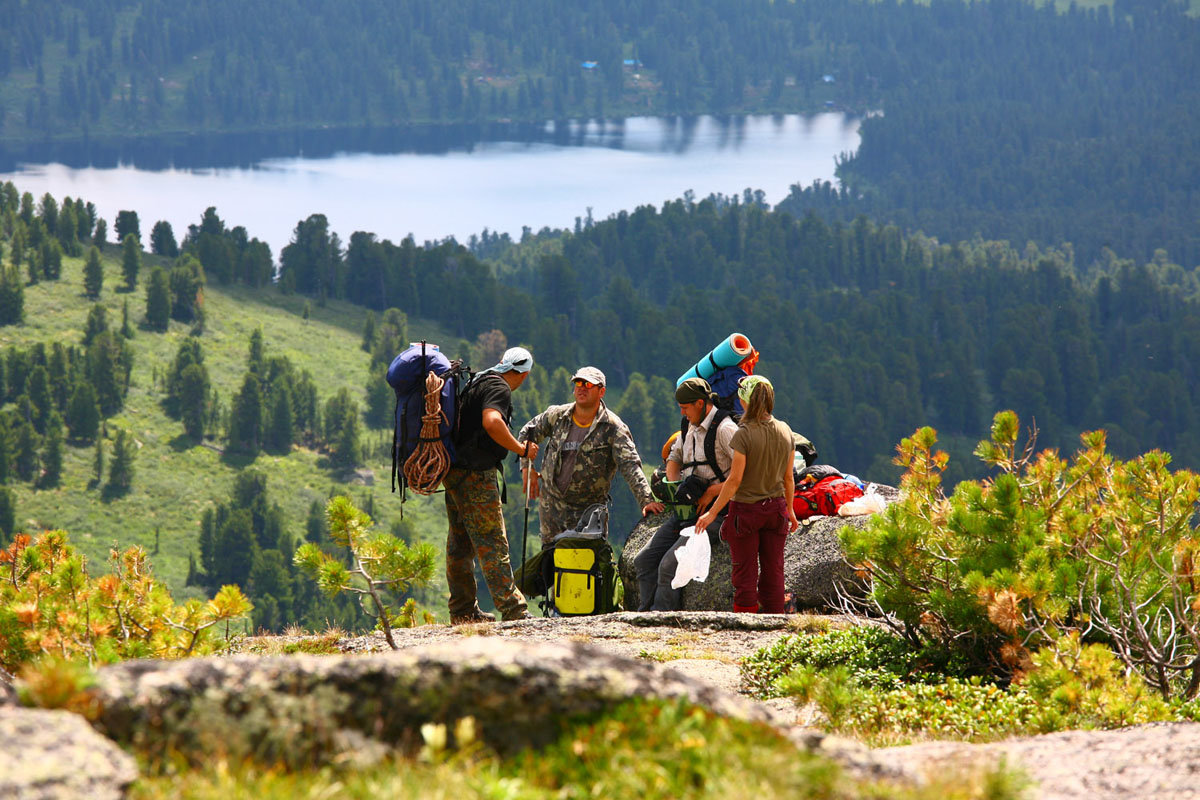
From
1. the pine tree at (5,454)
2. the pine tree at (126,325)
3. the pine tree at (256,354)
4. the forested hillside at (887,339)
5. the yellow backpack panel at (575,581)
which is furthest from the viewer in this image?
the forested hillside at (887,339)

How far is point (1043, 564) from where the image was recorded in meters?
5.98

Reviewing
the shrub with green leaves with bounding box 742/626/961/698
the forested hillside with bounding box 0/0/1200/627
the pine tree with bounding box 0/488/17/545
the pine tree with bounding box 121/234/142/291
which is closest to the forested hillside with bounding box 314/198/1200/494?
the forested hillside with bounding box 0/0/1200/627

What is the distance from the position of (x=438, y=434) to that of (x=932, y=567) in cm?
353

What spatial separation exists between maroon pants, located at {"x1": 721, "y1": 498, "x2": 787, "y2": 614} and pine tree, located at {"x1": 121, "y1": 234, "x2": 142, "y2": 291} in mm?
163773

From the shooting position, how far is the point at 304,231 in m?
181

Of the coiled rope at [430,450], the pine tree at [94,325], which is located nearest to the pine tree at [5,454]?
the pine tree at [94,325]

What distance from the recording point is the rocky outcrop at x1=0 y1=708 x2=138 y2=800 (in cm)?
283

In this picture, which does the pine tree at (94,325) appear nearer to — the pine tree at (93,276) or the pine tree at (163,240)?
Result: the pine tree at (93,276)

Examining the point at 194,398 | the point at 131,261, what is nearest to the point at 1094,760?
the point at 194,398

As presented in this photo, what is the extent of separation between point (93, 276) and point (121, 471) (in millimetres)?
39877

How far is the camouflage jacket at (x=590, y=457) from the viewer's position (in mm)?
9258

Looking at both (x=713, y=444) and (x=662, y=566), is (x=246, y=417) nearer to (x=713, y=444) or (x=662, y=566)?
(x=662, y=566)

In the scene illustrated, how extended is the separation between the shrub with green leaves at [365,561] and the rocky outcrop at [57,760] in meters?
3.83

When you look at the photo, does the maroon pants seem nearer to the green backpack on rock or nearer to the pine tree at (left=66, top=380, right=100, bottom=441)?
the green backpack on rock
